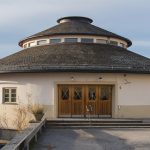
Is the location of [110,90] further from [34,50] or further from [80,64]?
[34,50]

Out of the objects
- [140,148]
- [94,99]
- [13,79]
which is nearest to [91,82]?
[94,99]

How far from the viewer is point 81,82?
20.7 metres

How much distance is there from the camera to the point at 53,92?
67.8 feet

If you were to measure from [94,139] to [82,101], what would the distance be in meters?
6.85

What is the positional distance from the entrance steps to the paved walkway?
1.08 m

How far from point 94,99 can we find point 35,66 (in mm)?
3867

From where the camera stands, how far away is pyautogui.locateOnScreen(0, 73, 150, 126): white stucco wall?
20.7 meters

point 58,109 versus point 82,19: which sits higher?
point 82,19

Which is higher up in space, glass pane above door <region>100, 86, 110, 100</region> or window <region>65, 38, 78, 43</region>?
window <region>65, 38, 78, 43</region>

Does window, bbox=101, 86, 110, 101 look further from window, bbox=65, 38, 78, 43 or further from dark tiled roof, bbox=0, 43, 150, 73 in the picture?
window, bbox=65, 38, 78, 43

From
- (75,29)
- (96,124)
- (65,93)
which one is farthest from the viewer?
(75,29)

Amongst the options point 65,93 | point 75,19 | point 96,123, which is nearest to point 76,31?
point 75,19

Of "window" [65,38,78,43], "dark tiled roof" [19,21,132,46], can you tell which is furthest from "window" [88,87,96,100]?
"dark tiled roof" [19,21,132,46]

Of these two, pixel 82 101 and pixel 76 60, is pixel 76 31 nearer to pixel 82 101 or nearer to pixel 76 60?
pixel 76 60
